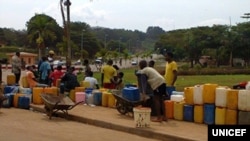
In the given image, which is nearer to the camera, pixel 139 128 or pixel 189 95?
pixel 139 128

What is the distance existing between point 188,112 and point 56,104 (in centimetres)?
412

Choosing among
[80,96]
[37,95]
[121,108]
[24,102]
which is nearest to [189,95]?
[121,108]

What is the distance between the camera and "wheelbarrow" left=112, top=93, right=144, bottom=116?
13780 mm

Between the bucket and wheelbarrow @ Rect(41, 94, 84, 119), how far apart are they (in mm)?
3501

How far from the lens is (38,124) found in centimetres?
1378

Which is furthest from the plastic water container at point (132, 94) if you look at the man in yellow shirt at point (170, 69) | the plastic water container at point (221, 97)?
the plastic water container at point (221, 97)

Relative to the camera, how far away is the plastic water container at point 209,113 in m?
12.2

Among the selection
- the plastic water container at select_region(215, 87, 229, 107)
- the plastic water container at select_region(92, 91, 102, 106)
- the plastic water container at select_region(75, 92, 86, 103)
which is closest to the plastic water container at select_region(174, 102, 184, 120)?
the plastic water container at select_region(215, 87, 229, 107)

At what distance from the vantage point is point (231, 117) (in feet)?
38.5

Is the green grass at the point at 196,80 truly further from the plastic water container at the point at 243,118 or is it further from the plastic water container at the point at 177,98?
the plastic water container at the point at 243,118

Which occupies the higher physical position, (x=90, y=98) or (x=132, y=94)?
(x=132, y=94)

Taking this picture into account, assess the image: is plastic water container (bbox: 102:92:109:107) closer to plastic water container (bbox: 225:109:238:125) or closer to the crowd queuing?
the crowd queuing

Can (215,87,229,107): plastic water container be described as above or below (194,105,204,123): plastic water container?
above

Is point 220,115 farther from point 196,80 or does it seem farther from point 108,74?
point 196,80
